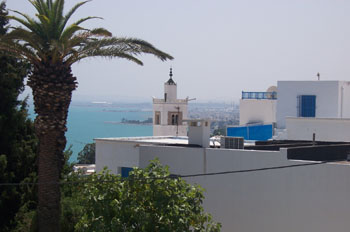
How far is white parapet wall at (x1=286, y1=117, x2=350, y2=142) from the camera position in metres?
25.2

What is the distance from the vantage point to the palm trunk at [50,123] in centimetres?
1377

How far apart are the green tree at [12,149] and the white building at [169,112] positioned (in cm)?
2894

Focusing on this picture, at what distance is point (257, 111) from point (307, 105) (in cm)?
599

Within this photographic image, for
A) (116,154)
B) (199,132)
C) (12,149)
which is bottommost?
(116,154)

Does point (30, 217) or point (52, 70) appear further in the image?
point (30, 217)

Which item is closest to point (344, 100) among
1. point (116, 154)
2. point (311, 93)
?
point (311, 93)

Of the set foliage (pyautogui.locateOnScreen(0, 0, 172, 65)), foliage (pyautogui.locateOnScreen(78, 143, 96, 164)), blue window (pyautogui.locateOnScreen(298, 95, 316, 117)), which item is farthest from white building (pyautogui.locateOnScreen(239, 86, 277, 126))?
foliage (pyautogui.locateOnScreen(78, 143, 96, 164))

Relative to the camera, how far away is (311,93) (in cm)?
3222

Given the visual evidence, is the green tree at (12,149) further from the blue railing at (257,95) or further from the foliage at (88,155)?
the foliage at (88,155)

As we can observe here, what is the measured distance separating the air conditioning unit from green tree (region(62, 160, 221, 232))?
5819mm

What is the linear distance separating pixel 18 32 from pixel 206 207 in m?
8.22

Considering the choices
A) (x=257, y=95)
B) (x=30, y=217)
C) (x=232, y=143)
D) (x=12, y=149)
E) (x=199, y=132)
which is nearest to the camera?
(x=30, y=217)

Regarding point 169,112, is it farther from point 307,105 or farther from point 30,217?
point 30,217

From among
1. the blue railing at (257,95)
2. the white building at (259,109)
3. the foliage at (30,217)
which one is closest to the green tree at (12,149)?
the foliage at (30,217)
